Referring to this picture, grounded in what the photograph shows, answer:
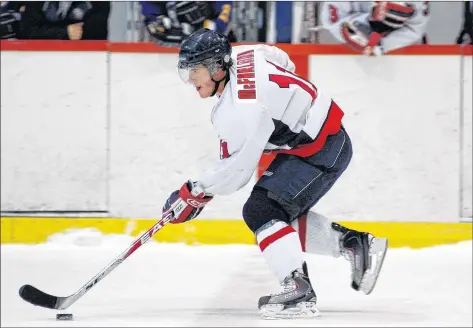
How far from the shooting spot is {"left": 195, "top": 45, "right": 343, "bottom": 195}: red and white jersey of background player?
3695 millimetres

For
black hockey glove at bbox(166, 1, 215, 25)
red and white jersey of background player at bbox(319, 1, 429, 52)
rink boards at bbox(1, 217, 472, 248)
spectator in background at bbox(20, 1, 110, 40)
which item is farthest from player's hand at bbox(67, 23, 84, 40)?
red and white jersey of background player at bbox(319, 1, 429, 52)

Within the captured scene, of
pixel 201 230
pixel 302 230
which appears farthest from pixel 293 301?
pixel 201 230

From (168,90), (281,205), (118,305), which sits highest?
(168,90)

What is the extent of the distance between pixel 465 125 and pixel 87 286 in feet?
7.78

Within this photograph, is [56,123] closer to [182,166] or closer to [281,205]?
[182,166]

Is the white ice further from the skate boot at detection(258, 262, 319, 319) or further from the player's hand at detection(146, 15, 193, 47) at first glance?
the player's hand at detection(146, 15, 193, 47)

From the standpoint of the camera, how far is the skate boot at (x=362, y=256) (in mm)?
4098

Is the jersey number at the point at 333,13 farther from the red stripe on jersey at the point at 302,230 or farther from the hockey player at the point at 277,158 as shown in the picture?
the red stripe on jersey at the point at 302,230

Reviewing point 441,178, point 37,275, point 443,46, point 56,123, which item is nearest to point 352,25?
point 443,46

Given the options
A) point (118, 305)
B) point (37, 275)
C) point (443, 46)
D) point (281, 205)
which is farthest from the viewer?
point (443, 46)

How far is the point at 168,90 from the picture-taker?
5637 mm

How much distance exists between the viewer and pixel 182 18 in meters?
5.63

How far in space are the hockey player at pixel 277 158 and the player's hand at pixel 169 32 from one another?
5.33 ft

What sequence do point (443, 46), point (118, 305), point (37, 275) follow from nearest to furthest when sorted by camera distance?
point (118, 305), point (37, 275), point (443, 46)
